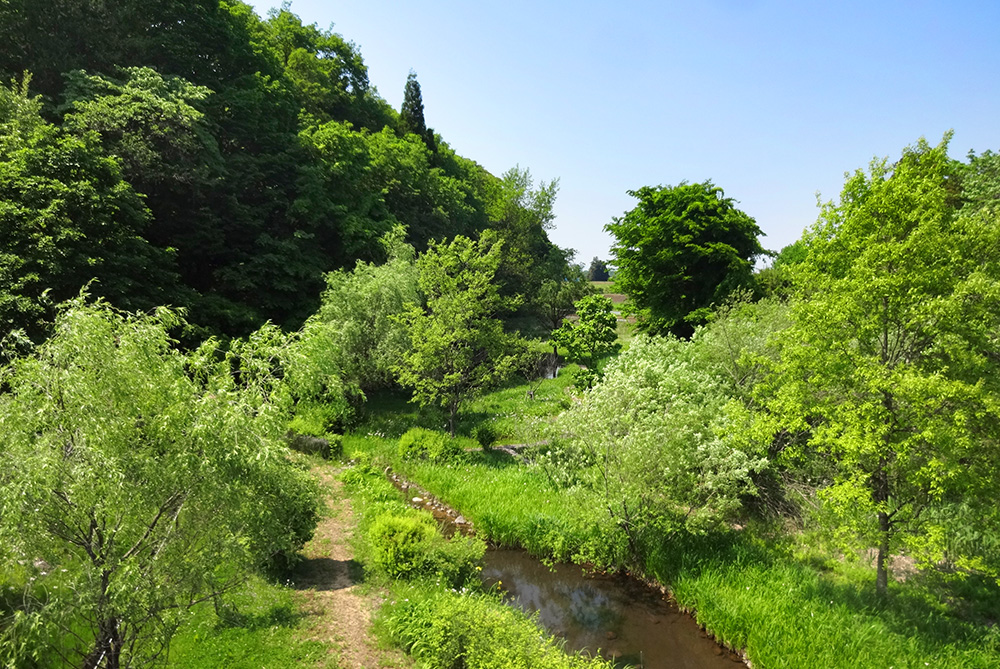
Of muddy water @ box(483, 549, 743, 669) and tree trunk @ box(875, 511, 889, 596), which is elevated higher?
tree trunk @ box(875, 511, 889, 596)

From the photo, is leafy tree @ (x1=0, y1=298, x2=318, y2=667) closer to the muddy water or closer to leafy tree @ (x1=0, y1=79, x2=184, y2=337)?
the muddy water

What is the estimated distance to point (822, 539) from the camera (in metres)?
12.9

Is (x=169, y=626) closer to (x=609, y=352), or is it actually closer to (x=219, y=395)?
(x=219, y=395)

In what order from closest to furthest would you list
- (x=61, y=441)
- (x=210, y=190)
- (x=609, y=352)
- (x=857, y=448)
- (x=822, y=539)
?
(x=61, y=441), (x=857, y=448), (x=822, y=539), (x=210, y=190), (x=609, y=352)

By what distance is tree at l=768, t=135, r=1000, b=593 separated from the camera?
356 inches

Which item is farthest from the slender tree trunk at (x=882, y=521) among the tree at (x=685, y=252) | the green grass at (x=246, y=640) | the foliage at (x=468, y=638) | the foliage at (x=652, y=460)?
the tree at (x=685, y=252)

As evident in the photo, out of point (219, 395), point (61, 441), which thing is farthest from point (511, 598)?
point (61, 441)

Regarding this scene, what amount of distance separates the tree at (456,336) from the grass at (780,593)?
5683 mm

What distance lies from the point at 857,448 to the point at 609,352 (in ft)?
71.5

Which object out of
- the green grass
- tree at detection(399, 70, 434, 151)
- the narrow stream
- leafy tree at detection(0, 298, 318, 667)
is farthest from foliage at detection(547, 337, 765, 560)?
tree at detection(399, 70, 434, 151)

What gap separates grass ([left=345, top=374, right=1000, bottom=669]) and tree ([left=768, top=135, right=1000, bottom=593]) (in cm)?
129

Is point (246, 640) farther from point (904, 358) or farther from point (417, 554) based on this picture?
point (904, 358)

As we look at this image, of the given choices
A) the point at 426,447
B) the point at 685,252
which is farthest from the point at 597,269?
the point at 426,447

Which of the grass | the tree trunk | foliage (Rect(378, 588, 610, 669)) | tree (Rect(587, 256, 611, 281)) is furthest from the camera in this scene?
tree (Rect(587, 256, 611, 281))
